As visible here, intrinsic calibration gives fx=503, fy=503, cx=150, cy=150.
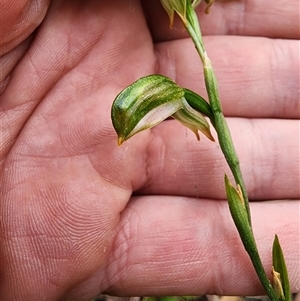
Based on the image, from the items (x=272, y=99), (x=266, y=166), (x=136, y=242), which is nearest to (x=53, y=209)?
(x=136, y=242)

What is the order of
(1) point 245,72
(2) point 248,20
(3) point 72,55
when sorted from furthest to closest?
(2) point 248,20 → (1) point 245,72 → (3) point 72,55

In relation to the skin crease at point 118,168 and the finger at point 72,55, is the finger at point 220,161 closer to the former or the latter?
the skin crease at point 118,168

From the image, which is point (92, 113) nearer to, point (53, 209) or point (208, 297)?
point (53, 209)

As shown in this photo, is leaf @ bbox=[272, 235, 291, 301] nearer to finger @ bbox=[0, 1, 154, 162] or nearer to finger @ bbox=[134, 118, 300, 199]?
finger @ bbox=[134, 118, 300, 199]

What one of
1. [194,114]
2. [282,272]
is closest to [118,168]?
[194,114]

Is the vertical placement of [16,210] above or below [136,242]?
above

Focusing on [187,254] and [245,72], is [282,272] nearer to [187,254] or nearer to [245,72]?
[187,254]

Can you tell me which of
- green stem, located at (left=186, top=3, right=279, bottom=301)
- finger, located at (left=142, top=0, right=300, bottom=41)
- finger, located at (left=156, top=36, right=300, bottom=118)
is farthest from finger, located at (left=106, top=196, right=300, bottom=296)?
finger, located at (left=142, top=0, right=300, bottom=41)
